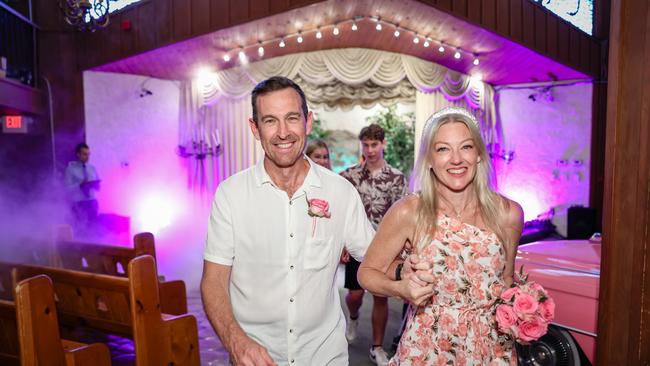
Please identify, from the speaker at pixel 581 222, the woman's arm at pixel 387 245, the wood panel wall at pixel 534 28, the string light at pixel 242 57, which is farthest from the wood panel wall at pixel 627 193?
the speaker at pixel 581 222

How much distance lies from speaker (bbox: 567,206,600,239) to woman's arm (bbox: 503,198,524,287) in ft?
27.6

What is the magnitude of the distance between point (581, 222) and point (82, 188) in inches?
361

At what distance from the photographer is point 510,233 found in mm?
2254

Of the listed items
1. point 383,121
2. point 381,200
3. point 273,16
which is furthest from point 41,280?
point 383,121

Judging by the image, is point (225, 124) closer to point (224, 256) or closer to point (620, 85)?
point (224, 256)

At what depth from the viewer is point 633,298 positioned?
1618 millimetres

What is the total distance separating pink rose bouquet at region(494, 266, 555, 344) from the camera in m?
1.78

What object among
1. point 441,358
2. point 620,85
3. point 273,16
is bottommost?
point 441,358

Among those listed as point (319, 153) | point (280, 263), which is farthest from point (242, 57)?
point (280, 263)

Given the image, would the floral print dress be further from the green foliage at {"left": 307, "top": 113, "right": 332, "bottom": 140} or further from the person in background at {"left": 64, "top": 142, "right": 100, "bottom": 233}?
the green foliage at {"left": 307, "top": 113, "right": 332, "bottom": 140}

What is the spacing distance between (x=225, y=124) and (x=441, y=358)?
28.2 ft

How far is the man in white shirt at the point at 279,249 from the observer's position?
195 centimetres

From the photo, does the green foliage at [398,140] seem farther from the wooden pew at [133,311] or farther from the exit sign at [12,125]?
the wooden pew at [133,311]

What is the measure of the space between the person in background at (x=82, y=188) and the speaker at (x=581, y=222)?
888cm
